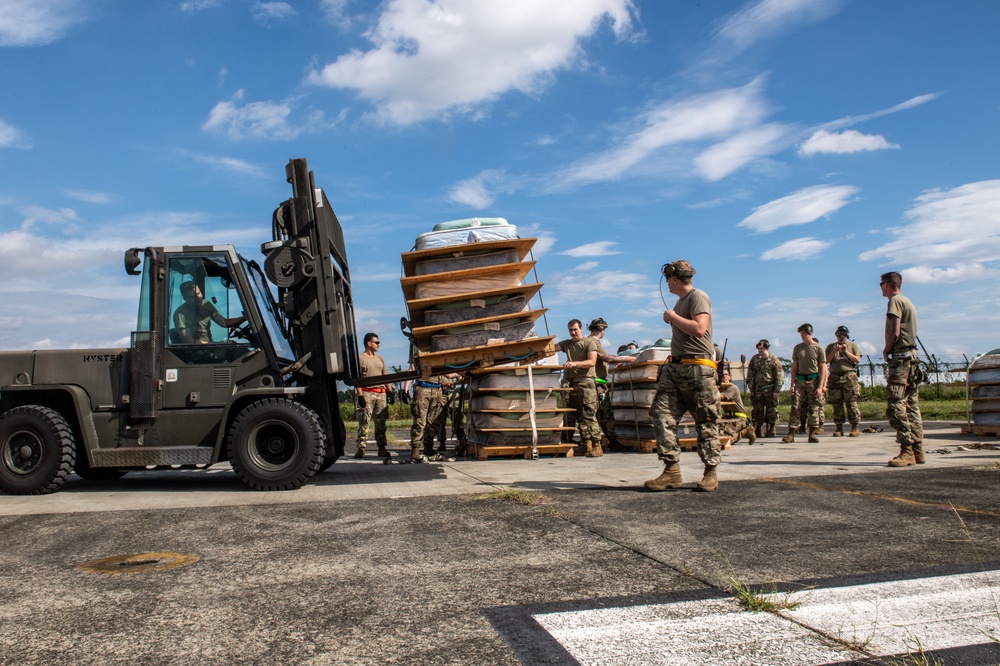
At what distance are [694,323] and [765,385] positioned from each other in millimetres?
9294

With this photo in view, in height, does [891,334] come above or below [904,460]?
above

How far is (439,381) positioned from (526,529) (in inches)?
253

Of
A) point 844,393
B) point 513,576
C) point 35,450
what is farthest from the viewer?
point 844,393

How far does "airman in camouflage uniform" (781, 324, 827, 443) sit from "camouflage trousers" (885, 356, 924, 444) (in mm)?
5223

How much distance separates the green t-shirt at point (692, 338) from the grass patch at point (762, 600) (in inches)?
144

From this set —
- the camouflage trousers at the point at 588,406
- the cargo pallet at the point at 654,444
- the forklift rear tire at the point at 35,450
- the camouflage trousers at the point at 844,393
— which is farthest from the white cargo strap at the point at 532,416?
the camouflage trousers at the point at 844,393

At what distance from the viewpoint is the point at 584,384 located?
1176 centimetres

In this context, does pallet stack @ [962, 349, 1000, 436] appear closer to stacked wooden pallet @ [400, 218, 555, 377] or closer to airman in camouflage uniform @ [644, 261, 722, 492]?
airman in camouflage uniform @ [644, 261, 722, 492]

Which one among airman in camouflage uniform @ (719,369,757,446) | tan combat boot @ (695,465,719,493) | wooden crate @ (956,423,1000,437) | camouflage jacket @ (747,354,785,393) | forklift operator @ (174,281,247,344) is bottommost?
wooden crate @ (956,423,1000,437)

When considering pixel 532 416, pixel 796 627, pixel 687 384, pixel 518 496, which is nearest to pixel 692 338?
pixel 687 384

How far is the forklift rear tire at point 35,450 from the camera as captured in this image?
7.61m

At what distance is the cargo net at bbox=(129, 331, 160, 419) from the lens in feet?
25.0

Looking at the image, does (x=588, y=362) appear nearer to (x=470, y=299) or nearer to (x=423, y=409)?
(x=423, y=409)

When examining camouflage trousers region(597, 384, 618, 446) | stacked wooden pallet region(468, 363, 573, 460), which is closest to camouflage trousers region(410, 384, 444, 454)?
stacked wooden pallet region(468, 363, 573, 460)
